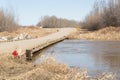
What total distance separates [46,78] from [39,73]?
62 cm

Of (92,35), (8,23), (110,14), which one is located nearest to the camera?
(92,35)

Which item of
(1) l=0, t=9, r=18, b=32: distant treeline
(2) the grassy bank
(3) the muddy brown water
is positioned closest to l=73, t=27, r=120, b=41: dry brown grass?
(1) l=0, t=9, r=18, b=32: distant treeline

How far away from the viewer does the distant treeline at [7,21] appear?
244ft

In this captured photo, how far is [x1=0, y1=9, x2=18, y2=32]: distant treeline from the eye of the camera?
74.3m

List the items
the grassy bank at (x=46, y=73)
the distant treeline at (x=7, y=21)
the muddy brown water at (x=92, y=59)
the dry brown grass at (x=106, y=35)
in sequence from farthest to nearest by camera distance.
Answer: the distant treeline at (x=7, y=21)
the dry brown grass at (x=106, y=35)
the muddy brown water at (x=92, y=59)
the grassy bank at (x=46, y=73)

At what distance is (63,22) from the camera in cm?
19800

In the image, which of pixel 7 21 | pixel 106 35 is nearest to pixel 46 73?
pixel 106 35

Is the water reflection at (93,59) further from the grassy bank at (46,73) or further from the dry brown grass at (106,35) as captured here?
the dry brown grass at (106,35)

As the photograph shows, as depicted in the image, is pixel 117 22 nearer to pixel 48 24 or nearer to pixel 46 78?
pixel 46 78

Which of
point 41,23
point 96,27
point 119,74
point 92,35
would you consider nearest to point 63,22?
point 41,23

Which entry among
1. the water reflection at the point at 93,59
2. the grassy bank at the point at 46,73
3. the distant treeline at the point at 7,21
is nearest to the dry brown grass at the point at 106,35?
the distant treeline at the point at 7,21

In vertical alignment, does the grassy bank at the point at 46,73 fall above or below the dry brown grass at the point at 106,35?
above

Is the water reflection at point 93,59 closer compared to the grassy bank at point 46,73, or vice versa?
the grassy bank at point 46,73

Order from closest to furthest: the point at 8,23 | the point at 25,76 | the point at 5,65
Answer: the point at 25,76 → the point at 5,65 → the point at 8,23
